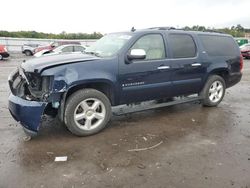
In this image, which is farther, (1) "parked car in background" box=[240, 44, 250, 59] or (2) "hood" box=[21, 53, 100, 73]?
(1) "parked car in background" box=[240, 44, 250, 59]

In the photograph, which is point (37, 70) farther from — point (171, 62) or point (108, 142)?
point (171, 62)

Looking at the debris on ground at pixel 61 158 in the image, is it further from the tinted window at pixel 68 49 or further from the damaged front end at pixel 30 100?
the tinted window at pixel 68 49

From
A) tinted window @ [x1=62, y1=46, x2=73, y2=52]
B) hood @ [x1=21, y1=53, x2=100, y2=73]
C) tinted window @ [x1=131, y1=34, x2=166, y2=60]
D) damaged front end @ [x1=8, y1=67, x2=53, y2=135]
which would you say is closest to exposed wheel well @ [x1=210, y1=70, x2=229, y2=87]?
tinted window @ [x1=131, y1=34, x2=166, y2=60]

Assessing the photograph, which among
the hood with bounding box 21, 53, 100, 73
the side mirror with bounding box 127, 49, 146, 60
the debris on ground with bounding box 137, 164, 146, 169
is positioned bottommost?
the debris on ground with bounding box 137, 164, 146, 169

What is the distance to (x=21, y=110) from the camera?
479 centimetres

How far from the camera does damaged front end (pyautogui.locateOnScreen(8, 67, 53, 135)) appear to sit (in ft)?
15.6

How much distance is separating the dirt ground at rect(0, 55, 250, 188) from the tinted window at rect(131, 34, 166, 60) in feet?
4.35

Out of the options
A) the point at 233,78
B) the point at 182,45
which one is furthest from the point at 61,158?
the point at 233,78

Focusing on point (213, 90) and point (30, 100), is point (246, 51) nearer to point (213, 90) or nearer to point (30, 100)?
point (213, 90)

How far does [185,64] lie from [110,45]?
5.45 feet

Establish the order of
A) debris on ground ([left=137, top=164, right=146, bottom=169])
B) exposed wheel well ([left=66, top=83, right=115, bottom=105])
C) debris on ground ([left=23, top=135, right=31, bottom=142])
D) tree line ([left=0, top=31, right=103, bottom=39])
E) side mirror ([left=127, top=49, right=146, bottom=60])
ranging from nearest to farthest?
debris on ground ([left=137, top=164, right=146, bottom=169]), debris on ground ([left=23, top=135, right=31, bottom=142]), exposed wheel well ([left=66, top=83, right=115, bottom=105]), side mirror ([left=127, top=49, right=146, bottom=60]), tree line ([left=0, top=31, right=103, bottom=39])

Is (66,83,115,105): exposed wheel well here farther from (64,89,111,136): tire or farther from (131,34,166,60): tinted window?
(131,34,166,60): tinted window

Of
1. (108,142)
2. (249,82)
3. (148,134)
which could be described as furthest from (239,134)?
(249,82)

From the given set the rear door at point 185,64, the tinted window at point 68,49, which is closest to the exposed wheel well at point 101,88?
the rear door at point 185,64
